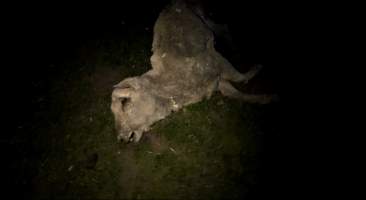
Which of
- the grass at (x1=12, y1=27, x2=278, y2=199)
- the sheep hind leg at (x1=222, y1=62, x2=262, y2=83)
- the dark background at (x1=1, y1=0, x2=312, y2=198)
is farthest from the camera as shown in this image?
the sheep hind leg at (x1=222, y1=62, x2=262, y2=83)

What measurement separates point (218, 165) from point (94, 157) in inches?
75.7

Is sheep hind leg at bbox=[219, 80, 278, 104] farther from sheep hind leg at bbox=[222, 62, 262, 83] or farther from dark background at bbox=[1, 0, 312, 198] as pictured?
dark background at bbox=[1, 0, 312, 198]

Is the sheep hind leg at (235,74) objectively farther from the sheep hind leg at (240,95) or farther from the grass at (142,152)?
the grass at (142,152)

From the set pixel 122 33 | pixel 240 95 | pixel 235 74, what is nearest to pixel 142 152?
pixel 240 95

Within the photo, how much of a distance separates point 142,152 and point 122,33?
11.3ft

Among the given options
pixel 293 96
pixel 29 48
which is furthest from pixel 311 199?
pixel 29 48

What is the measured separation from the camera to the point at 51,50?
25.2ft

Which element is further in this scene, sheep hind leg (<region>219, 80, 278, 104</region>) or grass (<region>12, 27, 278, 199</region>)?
sheep hind leg (<region>219, 80, 278, 104</region>)

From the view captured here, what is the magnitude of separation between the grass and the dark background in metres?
0.40

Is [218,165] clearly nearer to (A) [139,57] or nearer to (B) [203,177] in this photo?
(B) [203,177]

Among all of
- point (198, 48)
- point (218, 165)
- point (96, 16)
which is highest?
point (198, 48)

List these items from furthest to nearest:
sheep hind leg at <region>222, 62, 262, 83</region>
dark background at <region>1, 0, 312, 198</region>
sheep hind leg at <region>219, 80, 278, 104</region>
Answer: sheep hind leg at <region>222, 62, 262, 83</region> < sheep hind leg at <region>219, 80, 278, 104</region> < dark background at <region>1, 0, 312, 198</region>

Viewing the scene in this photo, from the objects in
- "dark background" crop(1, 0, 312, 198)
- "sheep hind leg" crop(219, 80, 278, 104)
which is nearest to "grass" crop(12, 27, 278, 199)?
"sheep hind leg" crop(219, 80, 278, 104)

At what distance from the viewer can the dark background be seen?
17.4 ft
